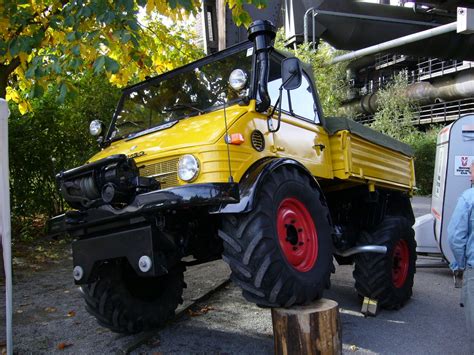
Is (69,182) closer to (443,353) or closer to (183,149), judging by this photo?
(183,149)

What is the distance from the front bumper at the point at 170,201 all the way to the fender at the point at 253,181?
0.14 feet

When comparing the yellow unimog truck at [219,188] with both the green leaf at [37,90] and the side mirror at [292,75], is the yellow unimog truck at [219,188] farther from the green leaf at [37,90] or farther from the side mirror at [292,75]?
the green leaf at [37,90]

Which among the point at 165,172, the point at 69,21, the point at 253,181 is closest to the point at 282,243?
the point at 253,181

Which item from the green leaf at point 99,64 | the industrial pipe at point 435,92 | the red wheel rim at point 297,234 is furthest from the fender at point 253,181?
the industrial pipe at point 435,92

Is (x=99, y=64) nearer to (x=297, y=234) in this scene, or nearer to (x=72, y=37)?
(x=72, y=37)

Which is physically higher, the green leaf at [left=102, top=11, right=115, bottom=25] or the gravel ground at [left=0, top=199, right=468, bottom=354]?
the green leaf at [left=102, top=11, right=115, bottom=25]

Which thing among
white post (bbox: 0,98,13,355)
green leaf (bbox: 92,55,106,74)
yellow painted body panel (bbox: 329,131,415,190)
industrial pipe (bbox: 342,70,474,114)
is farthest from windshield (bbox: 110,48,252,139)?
industrial pipe (bbox: 342,70,474,114)

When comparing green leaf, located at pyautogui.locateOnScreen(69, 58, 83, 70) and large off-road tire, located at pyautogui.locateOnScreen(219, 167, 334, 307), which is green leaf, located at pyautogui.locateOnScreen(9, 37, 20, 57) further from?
large off-road tire, located at pyautogui.locateOnScreen(219, 167, 334, 307)

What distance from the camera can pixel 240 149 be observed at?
3773 mm

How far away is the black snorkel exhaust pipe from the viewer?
161 inches

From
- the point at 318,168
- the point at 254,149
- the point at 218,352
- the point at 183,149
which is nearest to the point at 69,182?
the point at 183,149

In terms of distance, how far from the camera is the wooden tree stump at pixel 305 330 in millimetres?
3748

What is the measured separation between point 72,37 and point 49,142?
15.1ft

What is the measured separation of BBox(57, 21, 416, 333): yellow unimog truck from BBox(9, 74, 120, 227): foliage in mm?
4086
